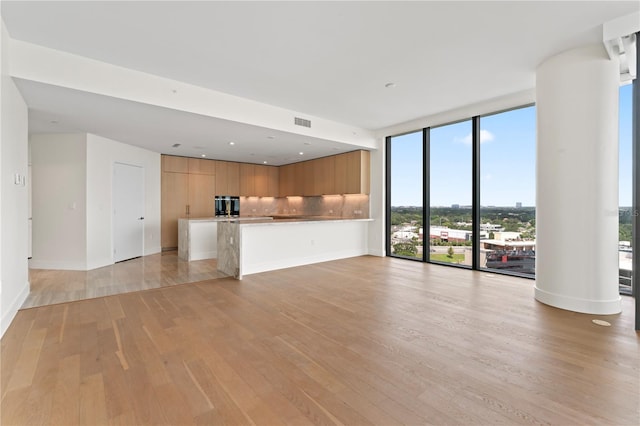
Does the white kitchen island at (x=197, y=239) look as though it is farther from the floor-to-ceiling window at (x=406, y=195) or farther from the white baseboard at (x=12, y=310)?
the floor-to-ceiling window at (x=406, y=195)

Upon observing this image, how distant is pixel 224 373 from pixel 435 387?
57.1 inches

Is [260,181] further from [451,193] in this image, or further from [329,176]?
[451,193]

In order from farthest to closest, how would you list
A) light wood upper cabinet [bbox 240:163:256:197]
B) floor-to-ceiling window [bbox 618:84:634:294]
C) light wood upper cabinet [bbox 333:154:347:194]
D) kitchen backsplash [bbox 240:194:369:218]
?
1. light wood upper cabinet [bbox 240:163:256:197]
2. kitchen backsplash [bbox 240:194:369:218]
3. light wood upper cabinet [bbox 333:154:347:194]
4. floor-to-ceiling window [bbox 618:84:634:294]

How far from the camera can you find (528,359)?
229 cm

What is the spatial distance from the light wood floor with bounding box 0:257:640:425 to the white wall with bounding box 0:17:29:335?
33cm

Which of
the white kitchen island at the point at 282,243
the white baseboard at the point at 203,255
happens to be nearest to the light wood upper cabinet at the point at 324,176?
the white kitchen island at the point at 282,243

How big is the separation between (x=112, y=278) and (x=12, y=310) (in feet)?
5.74

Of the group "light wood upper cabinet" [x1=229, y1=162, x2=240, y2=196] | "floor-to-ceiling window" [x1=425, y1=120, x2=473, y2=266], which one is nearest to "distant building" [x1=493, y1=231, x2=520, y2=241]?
"floor-to-ceiling window" [x1=425, y1=120, x2=473, y2=266]

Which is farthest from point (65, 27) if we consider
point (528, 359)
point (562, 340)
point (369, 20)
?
point (562, 340)

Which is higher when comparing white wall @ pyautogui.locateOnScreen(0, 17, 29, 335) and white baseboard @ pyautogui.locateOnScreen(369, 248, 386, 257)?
white wall @ pyautogui.locateOnScreen(0, 17, 29, 335)

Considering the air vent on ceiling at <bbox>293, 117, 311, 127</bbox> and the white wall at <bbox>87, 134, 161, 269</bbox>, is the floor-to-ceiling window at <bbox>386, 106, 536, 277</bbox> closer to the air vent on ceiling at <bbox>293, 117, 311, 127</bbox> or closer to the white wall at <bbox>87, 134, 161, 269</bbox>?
the air vent on ceiling at <bbox>293, 117, 311, 127</bbox>

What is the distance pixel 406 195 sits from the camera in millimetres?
6695

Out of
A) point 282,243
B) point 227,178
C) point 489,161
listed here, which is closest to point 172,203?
point 227,178

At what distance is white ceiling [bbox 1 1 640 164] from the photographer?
2.67 metres
